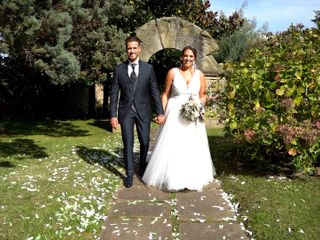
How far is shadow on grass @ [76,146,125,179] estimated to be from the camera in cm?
757

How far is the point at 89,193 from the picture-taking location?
19.5ft

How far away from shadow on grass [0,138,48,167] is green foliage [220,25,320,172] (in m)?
4.17

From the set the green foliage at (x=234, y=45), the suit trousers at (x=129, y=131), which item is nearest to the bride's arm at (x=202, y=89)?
the suit trousers at (x=129, y=131)

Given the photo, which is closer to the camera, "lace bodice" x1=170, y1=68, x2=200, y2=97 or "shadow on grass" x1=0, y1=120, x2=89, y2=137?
"lace bodice" x1=170, y1=68, x2=200, y2=97

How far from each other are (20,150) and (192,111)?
4.93 meters

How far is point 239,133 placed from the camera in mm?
6570

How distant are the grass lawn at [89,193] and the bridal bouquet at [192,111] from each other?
3.53 ft

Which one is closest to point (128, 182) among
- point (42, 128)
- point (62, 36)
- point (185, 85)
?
point (185, 85)

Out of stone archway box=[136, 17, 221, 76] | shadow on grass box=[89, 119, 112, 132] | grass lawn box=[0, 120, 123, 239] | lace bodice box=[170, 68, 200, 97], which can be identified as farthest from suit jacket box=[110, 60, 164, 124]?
shadow on grass box=[89, 119, 112, 132]

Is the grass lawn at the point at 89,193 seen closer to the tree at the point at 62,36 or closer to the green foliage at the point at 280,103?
the green foliage at the point at 280,103

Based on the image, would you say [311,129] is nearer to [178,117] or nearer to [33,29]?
[178,117]

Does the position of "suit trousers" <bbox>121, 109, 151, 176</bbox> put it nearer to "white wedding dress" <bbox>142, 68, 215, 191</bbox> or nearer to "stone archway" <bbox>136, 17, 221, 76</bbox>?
"white wedding dress" <bbox>142, 68, 215, 191</bbox>

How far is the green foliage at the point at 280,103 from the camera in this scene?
6.08m

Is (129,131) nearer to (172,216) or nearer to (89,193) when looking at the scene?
(89,193)
